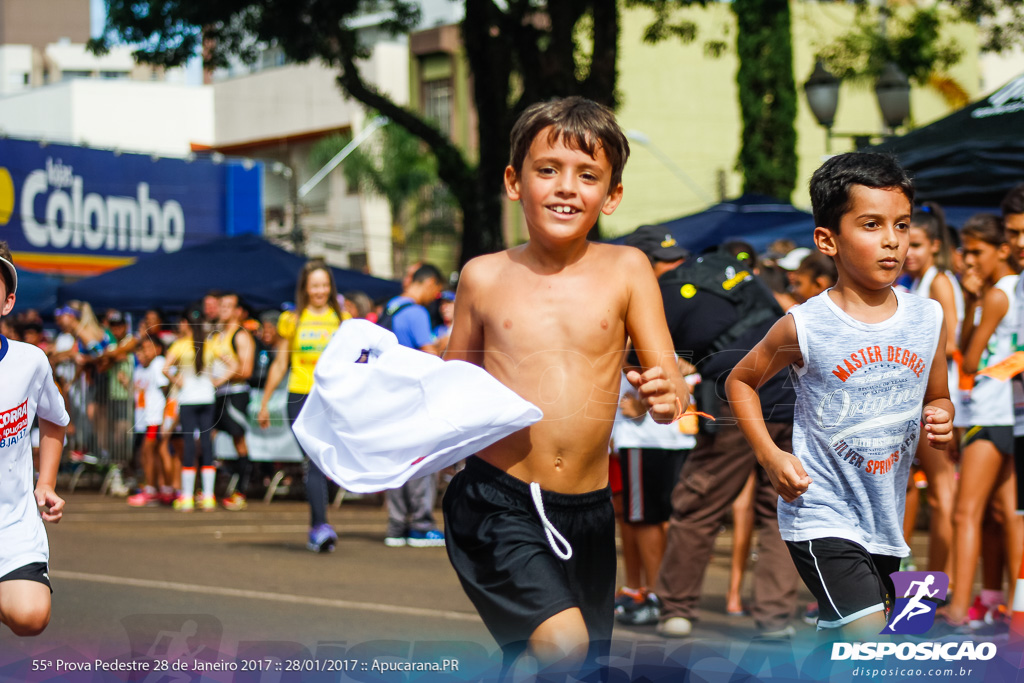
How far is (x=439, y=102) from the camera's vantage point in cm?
4309

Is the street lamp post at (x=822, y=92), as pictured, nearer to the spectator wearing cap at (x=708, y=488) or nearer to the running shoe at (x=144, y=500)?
the spectator wearing cap at (x=708, y=488)

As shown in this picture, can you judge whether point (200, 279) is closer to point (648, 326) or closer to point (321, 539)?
point (321, 539)

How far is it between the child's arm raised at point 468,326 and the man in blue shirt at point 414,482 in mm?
5387

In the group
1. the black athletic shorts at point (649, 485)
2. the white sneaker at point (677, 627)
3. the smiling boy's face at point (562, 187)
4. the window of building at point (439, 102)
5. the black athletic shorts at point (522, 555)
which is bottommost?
the white sneaker at point (677, 627)

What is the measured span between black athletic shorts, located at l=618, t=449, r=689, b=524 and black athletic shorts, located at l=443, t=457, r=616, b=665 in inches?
124

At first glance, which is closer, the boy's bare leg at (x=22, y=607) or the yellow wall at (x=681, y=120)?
the boy's bare leg at (x=22, y=607)

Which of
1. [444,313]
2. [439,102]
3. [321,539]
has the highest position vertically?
[439,102]

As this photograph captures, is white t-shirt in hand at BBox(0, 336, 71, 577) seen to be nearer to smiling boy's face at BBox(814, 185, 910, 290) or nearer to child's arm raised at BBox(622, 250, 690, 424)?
child's arm raised at BBox(622, 250, 690, 424)

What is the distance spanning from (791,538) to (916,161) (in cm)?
630

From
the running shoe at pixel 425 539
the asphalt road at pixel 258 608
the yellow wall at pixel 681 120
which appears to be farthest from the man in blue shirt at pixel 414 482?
the yellow wall at pixel 681 120

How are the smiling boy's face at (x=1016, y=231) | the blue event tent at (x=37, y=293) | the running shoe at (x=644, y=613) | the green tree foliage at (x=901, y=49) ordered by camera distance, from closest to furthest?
1. the smiling boy's face at (x=1016, y=231)
2. the running shoe at (x=644, y=613)
3. the green tree foliage at (x=901, y=49)
4. the blue event tent at (x=37, y=293)

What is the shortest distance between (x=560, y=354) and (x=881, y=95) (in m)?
10.00

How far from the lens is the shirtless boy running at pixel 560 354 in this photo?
3.42 metres

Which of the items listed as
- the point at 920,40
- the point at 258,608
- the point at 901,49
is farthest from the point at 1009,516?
the point at 901,49
